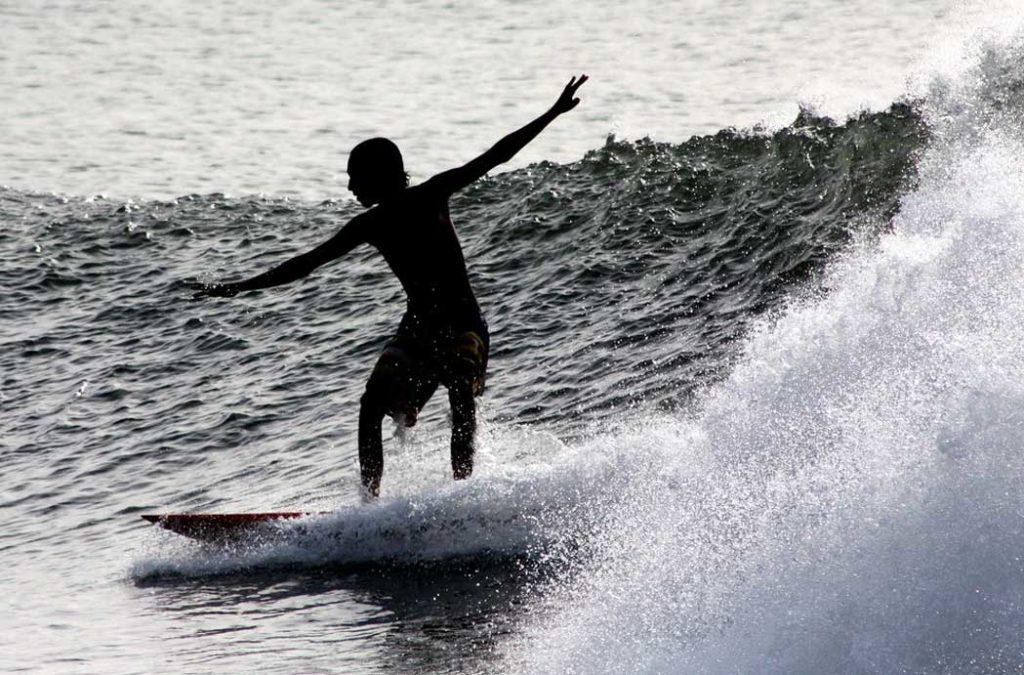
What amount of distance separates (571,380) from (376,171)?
464 cm

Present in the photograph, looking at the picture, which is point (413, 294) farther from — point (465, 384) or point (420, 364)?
point (465, 384)

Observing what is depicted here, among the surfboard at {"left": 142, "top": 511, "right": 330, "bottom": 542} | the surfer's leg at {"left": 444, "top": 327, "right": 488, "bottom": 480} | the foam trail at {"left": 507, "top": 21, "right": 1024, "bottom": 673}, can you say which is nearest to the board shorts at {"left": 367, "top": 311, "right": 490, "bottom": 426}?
the surfer's leg at {"left": 444, "top": 327, "right": 488, "bottom": 480}

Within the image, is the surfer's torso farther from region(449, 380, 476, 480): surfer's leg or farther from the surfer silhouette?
region(449, 380, 476, 480): surfer's leg

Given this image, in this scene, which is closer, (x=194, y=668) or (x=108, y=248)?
(x=194, y=668)

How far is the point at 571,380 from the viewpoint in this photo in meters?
12.1

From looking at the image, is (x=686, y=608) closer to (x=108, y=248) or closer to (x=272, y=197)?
(x=108, y=248)

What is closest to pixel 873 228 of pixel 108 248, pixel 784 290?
pixel 784 290

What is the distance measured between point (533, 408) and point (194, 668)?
5320 mm

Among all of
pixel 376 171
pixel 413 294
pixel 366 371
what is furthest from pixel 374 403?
pixel 366 371

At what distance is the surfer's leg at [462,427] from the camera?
321 inches

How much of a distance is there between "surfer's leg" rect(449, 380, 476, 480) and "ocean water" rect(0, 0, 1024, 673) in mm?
137

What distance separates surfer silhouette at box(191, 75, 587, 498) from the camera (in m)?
7.85

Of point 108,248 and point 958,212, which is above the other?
point 958,212

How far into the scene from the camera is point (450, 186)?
7855 millimetres
